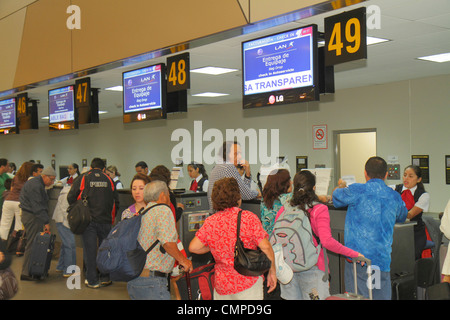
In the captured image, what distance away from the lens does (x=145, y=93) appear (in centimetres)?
602

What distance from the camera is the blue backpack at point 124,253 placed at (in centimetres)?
325

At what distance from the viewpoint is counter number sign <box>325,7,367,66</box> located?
3777mm

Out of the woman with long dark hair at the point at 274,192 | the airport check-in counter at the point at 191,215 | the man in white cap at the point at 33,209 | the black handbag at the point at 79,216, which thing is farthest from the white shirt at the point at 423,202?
the man in white cap at the point at 33,209

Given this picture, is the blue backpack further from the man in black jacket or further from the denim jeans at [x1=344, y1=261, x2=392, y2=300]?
the man in black jacket

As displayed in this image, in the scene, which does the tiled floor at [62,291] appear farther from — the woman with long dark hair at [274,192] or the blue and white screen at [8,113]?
the blue and white screen at [8,113]

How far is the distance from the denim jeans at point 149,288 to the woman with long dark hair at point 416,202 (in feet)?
8.54

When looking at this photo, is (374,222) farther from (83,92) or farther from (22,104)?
(22,104)

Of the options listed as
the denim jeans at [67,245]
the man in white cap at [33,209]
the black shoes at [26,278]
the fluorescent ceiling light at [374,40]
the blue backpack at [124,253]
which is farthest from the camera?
the denim jeans at [67,245]

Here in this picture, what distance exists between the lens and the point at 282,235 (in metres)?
3.41

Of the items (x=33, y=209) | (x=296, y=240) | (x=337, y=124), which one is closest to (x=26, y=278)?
(x=33, y=209)

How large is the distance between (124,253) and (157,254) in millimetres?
246

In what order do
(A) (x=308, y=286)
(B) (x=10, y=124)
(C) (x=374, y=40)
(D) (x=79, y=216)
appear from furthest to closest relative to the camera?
(B) (x=10, y=124) → (D) (x=79, y=216) → (C) (x=374, y=40) → (A) (x=308, y=286)

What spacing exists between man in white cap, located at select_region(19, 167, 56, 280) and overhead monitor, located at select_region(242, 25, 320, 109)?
3.47 meters

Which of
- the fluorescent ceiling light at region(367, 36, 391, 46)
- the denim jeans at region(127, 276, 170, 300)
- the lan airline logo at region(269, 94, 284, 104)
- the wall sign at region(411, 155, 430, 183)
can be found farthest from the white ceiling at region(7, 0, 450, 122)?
the denim jeans at region(127, 276, 170, 300)
